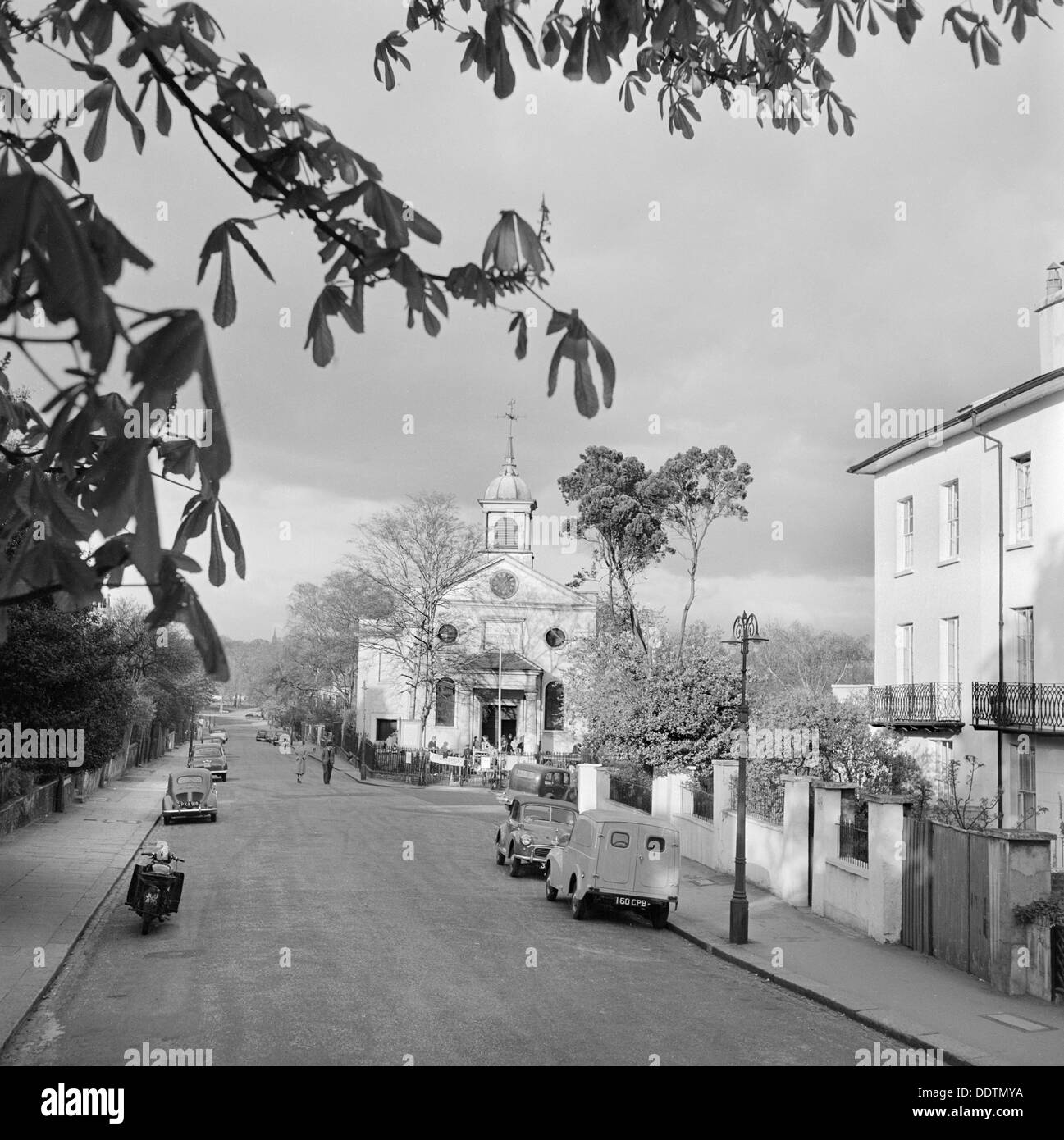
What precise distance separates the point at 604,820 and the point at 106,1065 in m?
11.2

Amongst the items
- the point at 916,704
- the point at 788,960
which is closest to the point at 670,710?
the point at 916,704

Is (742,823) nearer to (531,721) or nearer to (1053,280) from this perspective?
(1053,280)

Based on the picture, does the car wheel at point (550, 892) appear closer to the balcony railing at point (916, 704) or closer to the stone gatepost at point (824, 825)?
the stone gatepost at point (824, 825)

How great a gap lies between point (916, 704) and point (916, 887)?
14.3 m

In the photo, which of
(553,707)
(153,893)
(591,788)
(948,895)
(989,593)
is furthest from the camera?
(553,707)

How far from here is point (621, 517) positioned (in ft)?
151

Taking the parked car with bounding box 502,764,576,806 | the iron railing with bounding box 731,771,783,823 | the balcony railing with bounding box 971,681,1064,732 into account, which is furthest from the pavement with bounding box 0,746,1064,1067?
the parked car with bounding box 502,764,576,806

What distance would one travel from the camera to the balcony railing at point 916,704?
2812 centimetres

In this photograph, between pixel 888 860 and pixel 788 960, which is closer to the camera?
pixel 788 960

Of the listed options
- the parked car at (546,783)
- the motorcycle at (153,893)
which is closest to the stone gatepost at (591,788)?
the parked car at (546,783)

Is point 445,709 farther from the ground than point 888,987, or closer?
farther from the ground

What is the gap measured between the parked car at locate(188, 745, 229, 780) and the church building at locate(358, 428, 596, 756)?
15.2 meters
